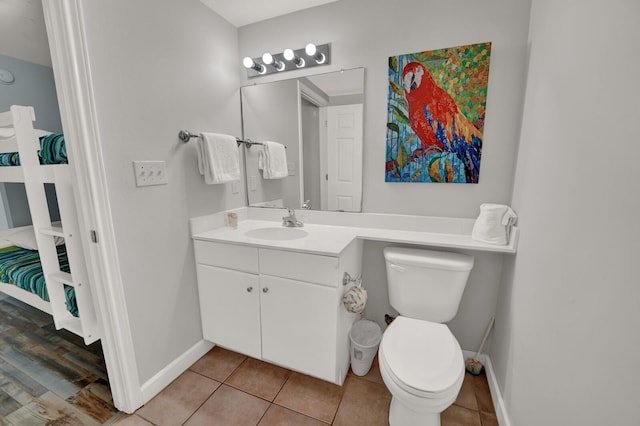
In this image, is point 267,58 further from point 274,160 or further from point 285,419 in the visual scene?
point 285,419

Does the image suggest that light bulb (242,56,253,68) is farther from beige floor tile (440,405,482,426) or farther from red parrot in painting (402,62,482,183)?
beige floor tile (440,405,482,426)

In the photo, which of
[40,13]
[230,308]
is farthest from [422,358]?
[40,13]

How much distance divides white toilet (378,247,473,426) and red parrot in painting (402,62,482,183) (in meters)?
0.54

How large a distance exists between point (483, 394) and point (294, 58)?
228 cm

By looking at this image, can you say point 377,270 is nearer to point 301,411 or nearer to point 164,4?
point 301,411

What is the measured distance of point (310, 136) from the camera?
1.71 meters

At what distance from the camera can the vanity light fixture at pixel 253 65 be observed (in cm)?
174

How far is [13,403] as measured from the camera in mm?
1334

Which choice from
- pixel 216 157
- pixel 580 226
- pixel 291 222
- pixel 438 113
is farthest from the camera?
pixel 291 222

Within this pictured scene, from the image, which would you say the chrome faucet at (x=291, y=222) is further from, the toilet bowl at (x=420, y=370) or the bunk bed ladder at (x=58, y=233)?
the bunk bed ladder at (x=58, y=233)

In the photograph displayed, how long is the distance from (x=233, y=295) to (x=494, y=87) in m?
1.83

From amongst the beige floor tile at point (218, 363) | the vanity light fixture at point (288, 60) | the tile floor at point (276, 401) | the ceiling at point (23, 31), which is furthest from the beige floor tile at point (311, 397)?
the ceiling at point (23, 31)

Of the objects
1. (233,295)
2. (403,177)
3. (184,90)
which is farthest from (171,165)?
(403,177)

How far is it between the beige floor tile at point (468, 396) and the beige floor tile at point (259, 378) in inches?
38.1
